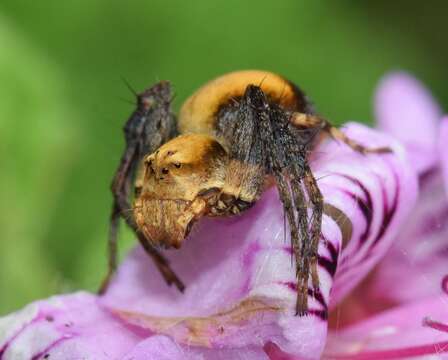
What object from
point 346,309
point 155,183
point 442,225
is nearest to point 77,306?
point 155,183

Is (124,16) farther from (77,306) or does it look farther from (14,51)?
(77,306)

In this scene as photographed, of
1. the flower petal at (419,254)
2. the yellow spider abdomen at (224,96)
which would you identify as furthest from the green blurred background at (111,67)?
the yellow spider abdomen at (224,96)

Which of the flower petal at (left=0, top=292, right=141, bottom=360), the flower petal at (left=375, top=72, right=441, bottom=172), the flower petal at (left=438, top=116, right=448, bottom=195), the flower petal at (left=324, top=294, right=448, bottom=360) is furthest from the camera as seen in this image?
the flower petal at (left=375, top=72, right=441, bottom=172)

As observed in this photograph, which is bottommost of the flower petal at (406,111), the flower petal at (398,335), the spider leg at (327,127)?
the flower petal at (398,335)

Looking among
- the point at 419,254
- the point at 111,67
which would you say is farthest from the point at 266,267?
the point at 111,67

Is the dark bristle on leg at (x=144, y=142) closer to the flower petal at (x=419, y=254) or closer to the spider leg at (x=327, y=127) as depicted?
the spider leg at (x=327, y=127)

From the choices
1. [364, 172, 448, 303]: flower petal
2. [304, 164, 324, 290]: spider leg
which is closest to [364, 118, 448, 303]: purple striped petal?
[364, 172, 448, 303]: flower petal

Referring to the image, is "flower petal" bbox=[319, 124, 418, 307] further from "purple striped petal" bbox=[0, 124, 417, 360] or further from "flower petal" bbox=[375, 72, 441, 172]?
"flower petal" bbox=[375, 72, 441, 172]
